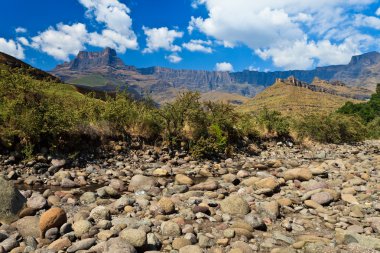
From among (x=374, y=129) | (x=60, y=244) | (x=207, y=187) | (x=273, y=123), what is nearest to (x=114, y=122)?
(x=207, y=187)

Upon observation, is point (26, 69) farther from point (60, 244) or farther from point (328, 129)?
point (328, 129)

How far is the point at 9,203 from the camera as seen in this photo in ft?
34.0

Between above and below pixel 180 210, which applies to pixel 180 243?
below

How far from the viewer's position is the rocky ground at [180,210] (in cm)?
887

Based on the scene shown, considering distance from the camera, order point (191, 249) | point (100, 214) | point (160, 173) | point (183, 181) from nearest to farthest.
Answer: point (191, 249), point (100, 214), point (183, 181), point (160, 173)

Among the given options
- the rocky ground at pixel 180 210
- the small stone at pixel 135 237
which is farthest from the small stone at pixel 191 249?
the small stone at pixel 135 237

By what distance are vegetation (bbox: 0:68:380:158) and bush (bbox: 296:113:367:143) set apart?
0.35 meters

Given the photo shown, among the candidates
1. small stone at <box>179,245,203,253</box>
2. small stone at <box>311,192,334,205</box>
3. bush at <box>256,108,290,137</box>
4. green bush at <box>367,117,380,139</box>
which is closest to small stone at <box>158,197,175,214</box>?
small stone at <box>179,245,203,253</box>

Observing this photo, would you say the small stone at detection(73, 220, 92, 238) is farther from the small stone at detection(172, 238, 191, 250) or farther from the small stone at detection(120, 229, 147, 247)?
Answer: the small stone at detection(172, 238, 191, 250)

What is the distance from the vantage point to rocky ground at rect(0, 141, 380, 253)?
887 cm

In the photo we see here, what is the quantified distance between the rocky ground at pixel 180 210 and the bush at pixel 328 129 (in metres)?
15.3

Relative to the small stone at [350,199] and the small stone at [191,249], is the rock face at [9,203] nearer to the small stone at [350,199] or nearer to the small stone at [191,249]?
the small stone at [191,249]

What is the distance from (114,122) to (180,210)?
1228 centimetres

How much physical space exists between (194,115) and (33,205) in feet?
47.5
